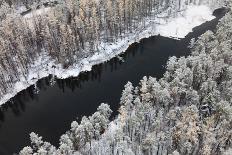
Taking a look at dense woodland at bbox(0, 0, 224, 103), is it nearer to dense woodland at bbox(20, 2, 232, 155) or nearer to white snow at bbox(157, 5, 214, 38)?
white snow at bbox(157, 5, 214, 38)

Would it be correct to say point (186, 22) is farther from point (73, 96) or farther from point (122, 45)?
point (73, 96)

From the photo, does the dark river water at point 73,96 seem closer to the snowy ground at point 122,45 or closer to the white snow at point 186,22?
the snowy ground at point 122,45

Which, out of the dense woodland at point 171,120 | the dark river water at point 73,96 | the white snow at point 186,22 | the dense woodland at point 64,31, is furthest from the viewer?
the white snow at point 186,22

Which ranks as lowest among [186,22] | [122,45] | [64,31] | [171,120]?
[171,120]

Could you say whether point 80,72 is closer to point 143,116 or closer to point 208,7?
point 143,116

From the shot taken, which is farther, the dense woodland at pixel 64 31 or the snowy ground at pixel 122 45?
the snowy ground at pixel 122 45

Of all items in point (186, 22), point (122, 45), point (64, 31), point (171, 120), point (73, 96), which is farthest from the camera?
point (186, 22)

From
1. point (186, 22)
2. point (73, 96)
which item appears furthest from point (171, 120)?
point (186, 22)

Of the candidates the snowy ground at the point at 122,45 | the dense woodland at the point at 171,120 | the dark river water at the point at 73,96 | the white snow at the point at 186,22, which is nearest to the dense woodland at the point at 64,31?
the snowy ground at the point at 122,45
